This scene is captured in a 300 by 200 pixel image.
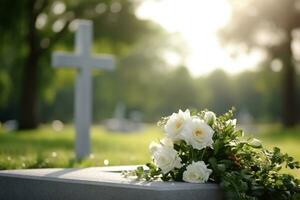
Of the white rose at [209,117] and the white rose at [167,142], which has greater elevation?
the white rose at [209,117]

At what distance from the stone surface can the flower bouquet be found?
6.9 inches

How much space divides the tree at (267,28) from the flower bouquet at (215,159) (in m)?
23.9

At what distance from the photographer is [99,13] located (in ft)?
80.9

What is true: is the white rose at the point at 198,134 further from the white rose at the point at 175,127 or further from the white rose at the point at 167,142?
the white rose at the point at 167,142

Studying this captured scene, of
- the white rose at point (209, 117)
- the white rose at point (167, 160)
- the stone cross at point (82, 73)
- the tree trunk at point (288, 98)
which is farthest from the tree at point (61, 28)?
the white rose at point (167, 160)

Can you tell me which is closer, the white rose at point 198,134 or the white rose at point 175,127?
the white rose at point 198,134

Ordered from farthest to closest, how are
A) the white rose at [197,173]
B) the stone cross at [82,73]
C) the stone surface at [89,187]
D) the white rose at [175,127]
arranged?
the stone cross at [82,73]
the white rose at [175,127]
the white rose at [197,173]
the stone surface at [89,187]

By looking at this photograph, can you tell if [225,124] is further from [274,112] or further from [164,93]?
[274,112]

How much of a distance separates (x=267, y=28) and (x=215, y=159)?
24.8 metres

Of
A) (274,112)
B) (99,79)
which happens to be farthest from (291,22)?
(274,112)

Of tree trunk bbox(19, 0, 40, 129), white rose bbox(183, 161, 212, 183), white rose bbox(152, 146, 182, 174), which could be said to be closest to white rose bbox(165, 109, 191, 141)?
white rose bbox(152, 146, 182, 174)

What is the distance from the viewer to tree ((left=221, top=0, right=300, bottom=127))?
29250 mm

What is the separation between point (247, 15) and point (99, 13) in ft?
27.0

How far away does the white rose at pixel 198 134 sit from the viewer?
220 inches
